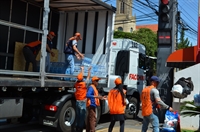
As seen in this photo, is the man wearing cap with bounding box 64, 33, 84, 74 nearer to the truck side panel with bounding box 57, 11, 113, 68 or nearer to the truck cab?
the truck side panel with bounding box 57, 11, 113, 68

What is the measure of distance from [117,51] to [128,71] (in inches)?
40.0

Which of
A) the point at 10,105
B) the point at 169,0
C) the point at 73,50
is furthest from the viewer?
the point at 169,0

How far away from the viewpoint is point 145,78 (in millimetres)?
11844

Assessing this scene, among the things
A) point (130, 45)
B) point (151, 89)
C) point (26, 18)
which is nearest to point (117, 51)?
point (130, 45)

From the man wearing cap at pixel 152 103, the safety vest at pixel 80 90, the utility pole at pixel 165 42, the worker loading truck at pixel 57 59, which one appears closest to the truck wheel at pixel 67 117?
the worker loading truck at pixel 57 59

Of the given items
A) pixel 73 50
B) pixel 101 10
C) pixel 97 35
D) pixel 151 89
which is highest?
A: pixel 101 10

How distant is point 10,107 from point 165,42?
20.4 feet

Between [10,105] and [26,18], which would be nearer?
[10,105]

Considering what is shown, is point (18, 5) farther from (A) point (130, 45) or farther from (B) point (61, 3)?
(A) point (130, 45)

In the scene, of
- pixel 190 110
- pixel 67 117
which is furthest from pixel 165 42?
pixel 190 110

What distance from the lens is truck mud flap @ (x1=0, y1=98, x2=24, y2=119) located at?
19.9 feet

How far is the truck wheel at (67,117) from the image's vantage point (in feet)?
24.5

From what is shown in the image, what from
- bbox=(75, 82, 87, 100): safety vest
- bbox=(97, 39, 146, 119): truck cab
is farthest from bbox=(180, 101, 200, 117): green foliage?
bbox=(97, 39, 146, 119): truck cab

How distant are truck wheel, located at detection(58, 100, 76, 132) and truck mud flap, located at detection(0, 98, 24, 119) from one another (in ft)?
4.49
